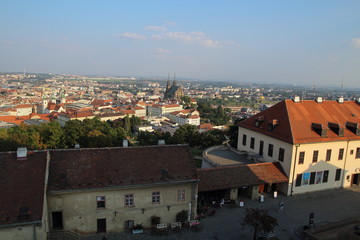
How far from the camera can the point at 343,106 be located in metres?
36.6

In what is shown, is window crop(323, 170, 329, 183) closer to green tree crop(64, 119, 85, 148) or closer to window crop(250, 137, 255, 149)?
window crop(250, 137, 255, 149)

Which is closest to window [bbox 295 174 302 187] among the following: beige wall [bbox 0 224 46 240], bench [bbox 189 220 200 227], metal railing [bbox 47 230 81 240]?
bench [bbox 189 220 200 227]

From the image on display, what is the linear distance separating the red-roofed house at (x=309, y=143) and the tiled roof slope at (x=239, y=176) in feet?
4.19

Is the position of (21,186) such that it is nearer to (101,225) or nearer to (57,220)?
(57,220)

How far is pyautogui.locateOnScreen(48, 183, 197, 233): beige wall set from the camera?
68.7 feet

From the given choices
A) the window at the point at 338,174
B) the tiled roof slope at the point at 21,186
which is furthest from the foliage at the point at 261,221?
the window at the point at 338,174

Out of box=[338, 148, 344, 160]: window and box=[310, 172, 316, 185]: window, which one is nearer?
box=[310, 172, 316, 185]: window

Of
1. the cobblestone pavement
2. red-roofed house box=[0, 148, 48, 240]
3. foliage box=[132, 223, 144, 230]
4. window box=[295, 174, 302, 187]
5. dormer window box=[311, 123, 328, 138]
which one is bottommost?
the cobblestone pavement

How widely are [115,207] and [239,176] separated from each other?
12305 mm

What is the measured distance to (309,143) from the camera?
1168 inches

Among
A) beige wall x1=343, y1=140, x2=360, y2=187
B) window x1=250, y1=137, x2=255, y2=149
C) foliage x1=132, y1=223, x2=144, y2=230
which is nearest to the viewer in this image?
foliage x1=132, y1=223, x2=144, y2=230

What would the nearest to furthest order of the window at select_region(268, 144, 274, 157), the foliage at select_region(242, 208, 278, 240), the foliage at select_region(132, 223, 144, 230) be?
the foliage at select_region(242, 208, 278, 240)
the foliage at select_region(132, 223, 144, 230)
the window at select_region(268, 144, 274, 157)

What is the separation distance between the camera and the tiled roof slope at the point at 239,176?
26.9 meters

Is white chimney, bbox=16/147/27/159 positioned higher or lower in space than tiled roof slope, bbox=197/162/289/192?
higher
